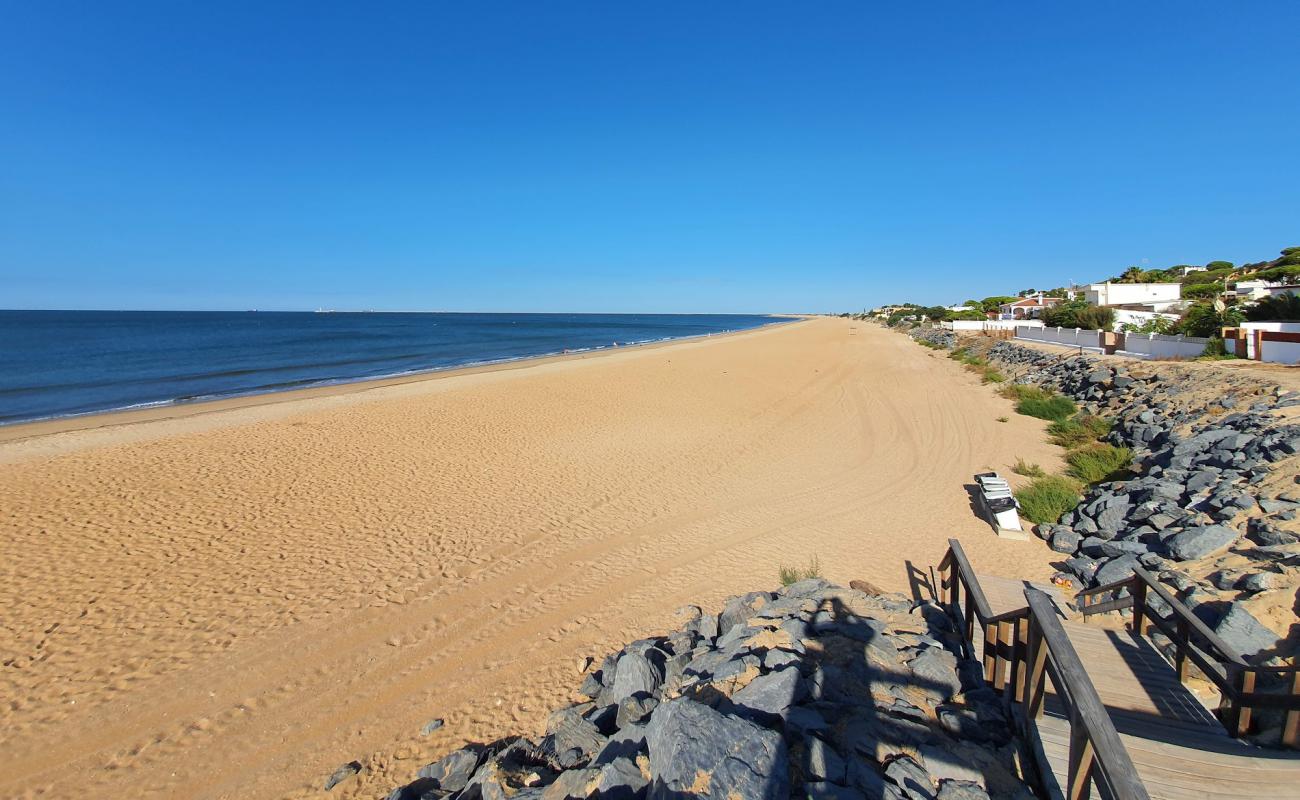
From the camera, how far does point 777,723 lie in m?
3.58

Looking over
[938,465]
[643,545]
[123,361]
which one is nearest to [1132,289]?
[938,465]

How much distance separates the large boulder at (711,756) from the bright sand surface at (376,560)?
6.65 feet

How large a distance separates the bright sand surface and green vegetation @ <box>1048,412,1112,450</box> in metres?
0.59

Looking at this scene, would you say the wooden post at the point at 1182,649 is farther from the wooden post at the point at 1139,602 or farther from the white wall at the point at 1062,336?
the white wall at the point at 1062,336

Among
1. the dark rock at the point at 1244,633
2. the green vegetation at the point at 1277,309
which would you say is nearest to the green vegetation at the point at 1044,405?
the green vegetation at the point at 1277,309

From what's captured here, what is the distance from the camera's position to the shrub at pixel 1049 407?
1608cm

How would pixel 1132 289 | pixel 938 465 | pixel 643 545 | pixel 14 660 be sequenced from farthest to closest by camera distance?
pixel 1132 289, pixel 938 465, pixel 643 545, pixel 14 660

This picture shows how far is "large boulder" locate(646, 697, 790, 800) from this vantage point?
2926 mm

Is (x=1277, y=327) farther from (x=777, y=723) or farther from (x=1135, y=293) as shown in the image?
(x=1135, y=293)

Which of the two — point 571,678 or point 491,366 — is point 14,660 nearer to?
point 571,678

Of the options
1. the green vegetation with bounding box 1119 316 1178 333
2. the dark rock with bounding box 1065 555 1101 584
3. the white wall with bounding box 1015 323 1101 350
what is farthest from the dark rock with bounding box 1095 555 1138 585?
the white wall with bounding box 1015 323 1101 350

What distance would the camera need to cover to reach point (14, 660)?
5.77 meters

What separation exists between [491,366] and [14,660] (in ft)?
101

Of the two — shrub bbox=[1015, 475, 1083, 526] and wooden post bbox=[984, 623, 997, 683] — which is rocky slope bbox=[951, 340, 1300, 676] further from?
wooden post bbox=[984, 623, 997, 683]
